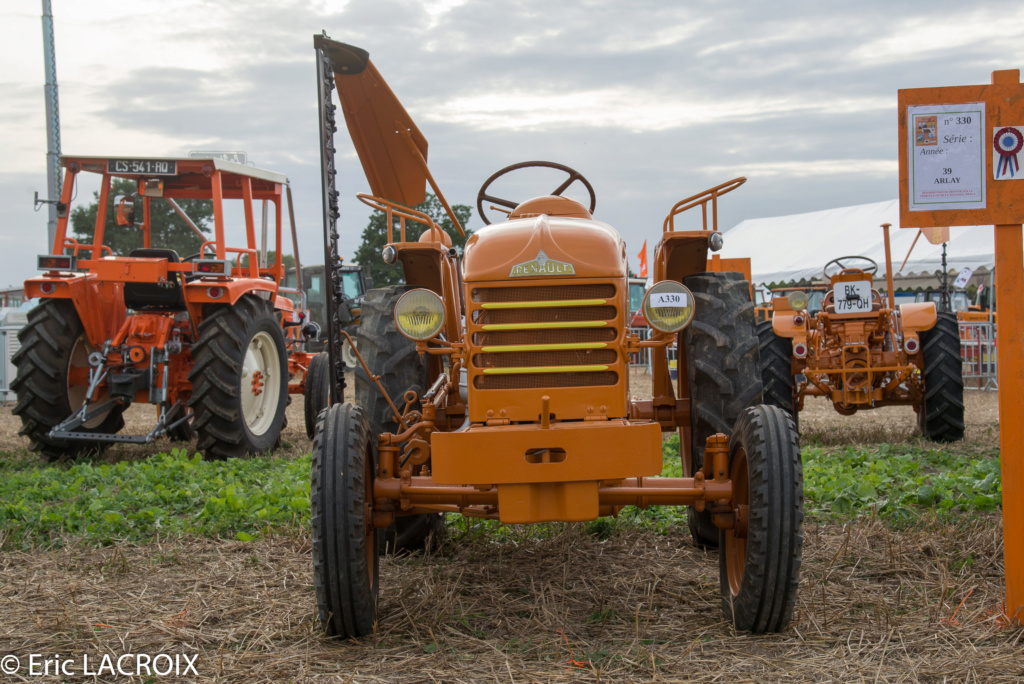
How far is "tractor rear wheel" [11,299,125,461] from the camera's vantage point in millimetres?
7086

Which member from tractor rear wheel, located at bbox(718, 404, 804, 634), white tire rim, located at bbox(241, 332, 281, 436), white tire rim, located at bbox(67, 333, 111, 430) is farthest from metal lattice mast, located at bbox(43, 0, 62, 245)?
tractor rear wheel, located at bbox(718, 404, 804, 634)

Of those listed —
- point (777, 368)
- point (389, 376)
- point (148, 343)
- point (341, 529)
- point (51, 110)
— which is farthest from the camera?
point (51, 110)

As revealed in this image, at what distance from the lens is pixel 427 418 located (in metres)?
3.71

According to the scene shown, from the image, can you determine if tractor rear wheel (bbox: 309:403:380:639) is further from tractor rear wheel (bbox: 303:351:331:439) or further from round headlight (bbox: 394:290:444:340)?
tractor rear wheel (bbox: 303:351:331:439)

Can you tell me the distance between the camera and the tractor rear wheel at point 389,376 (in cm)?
434

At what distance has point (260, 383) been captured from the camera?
25.8 ft

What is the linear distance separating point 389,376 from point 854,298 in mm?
5367

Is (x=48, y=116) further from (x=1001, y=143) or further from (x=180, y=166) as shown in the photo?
(x=1001, y=143)

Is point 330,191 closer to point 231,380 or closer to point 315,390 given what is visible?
point 231,380

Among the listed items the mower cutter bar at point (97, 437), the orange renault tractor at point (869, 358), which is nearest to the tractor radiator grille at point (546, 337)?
the mower cutter bar at point (97, 437)

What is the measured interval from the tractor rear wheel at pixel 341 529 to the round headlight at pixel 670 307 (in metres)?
1.20

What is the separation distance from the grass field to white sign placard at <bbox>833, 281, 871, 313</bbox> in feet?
7.95

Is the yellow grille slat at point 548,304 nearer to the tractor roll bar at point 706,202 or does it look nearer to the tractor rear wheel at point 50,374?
the tractor roll bar at point 706,202

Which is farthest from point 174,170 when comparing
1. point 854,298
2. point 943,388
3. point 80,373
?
point 943,388
